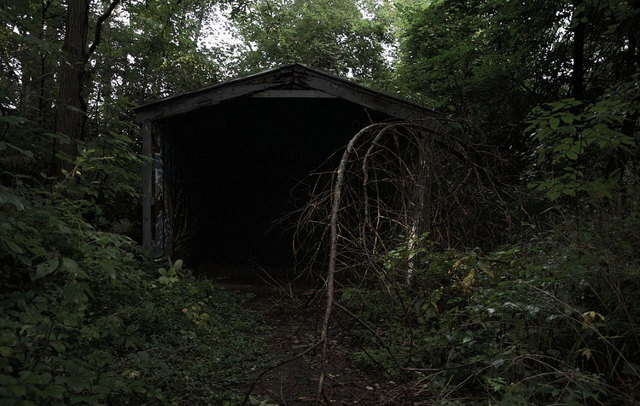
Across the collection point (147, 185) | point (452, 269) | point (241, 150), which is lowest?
point (452, 269)

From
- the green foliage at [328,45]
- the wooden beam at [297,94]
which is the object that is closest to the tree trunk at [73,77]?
the wooden beam at [297,94]

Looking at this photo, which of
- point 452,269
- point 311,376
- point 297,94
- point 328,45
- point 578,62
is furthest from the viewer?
point 328,45

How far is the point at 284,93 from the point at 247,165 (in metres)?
3.86

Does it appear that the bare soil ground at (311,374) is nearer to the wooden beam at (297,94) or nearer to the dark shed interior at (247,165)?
the wooden beam at (297,94)

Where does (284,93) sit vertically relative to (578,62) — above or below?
below

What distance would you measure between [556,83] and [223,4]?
7462 millimetres

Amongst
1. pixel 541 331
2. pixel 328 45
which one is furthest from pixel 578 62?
pixel 328 45

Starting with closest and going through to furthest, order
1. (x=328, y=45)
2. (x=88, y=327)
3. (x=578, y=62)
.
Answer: (x=88, y=327) < (x=578, y=62) < (x=328, y=45)

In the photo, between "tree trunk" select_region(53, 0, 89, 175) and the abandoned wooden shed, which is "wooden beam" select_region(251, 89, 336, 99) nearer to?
the abandoned wooden shed

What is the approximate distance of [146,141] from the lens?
6.50 meters

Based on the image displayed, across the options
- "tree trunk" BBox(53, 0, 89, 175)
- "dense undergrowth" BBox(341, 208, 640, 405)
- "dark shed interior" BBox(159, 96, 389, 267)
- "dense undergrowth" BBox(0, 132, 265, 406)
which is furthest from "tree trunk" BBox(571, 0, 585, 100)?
"tree trunk" BBox(53, 0, 89, 175)

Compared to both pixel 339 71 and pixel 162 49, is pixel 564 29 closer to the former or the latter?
pixel 162 49

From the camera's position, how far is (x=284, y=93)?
21.2ft

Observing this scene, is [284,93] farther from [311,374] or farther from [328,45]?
[328,45]
